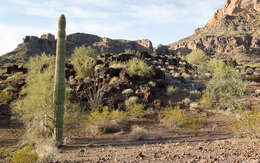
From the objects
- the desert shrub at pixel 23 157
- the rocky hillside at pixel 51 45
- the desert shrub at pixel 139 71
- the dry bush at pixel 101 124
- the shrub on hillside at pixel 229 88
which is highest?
the rocky hillside at pixel 51 45

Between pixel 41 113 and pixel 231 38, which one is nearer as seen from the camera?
pixel 41 113

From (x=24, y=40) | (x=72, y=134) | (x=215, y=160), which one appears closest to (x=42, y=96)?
(x=72, y=134)

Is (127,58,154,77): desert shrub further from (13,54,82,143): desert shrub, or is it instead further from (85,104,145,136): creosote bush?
(13,54,82,143): desert shrub

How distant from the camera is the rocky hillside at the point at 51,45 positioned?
45094mm

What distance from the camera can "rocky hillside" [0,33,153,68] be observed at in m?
45.1

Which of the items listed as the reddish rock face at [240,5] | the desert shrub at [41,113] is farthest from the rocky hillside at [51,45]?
the reddish rock face at [240,5]

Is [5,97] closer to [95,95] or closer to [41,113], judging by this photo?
[95,95]

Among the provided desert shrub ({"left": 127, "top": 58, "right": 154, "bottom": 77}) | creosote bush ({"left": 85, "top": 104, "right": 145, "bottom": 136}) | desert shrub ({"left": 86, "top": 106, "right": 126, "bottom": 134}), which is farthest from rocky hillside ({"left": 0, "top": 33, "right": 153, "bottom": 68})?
desert shrub ({"left": 86, "top": 106, "right": 126, "bottom": 134})

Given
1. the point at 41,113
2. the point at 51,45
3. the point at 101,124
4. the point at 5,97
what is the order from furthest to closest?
the point at 51,45
the point at 5,97
the point at 101,124
the point at 41,113

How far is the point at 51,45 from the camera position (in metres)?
58.7

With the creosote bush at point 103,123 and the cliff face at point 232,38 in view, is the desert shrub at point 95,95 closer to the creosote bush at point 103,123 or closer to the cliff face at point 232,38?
the creosote bush at point 103,123

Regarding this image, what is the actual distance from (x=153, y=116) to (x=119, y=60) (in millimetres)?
13069

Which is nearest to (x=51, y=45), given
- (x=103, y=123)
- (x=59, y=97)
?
(x=103, y=123)

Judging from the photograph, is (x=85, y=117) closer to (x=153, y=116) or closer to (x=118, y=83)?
(x=153, y=116)
